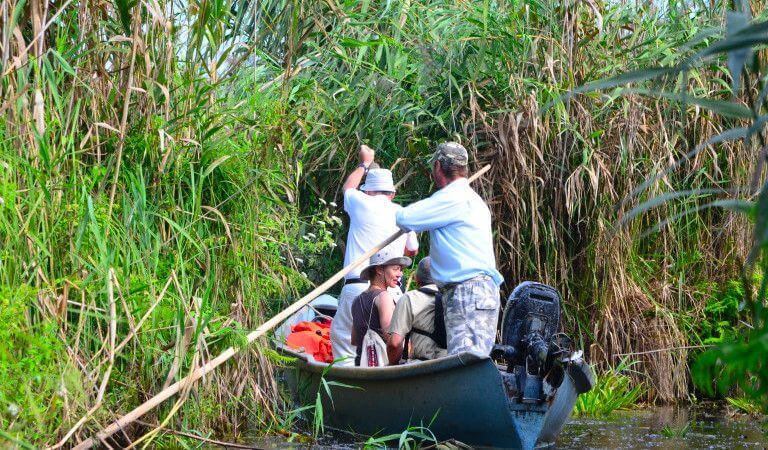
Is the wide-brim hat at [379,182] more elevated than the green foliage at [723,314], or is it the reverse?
the wide-brim hat at [379,182]

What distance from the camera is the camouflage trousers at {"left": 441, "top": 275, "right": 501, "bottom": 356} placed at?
570 cm

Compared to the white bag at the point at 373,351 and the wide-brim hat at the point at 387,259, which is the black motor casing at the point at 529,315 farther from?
the wide-brim hat at the point at 387,259

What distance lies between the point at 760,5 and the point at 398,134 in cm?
307

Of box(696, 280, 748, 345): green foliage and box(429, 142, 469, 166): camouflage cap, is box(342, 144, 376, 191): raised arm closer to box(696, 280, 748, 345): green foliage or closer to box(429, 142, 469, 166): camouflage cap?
box(429, 142, 469, 166): camouflage cap

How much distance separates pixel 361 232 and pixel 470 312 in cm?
186

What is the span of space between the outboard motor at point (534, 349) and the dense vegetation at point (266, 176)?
0.85m

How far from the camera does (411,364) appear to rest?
18.5 ft

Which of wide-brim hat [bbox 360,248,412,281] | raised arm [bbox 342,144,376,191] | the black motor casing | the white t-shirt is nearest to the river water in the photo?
the black motor casing

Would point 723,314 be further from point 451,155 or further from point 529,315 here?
point 451,155

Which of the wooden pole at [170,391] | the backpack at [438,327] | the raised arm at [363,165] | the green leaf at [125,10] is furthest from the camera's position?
the raised arm at [363,165]

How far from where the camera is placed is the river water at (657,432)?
6.19 m

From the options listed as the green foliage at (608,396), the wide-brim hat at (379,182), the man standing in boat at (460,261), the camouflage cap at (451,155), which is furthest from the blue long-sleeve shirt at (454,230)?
the green foliage at (608,396)

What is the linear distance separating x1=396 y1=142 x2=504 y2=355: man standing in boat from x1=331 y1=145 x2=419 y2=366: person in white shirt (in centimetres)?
102

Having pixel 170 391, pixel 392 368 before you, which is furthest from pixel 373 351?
pixel 170 391
